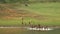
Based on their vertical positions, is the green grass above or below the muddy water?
above

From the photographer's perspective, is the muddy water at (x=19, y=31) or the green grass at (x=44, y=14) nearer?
the muddy water at (x=19, y=31)

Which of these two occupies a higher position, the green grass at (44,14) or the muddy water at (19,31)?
the green grass at (44,14)

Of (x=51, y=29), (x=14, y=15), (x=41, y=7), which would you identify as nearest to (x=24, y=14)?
(x=14, y=15)

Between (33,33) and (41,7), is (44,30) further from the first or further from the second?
(41,7)

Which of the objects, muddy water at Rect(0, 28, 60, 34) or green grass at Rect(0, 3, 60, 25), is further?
green grass at Rect(0, 3, 60, 25)

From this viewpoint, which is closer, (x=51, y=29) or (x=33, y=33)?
(x=33, y=33)

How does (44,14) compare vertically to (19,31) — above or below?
above

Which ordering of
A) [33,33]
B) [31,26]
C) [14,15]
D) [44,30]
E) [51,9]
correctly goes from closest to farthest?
1. [33,33]
2. [44,30]
3. [31,26]
4. [14,15]
5. [51,9]

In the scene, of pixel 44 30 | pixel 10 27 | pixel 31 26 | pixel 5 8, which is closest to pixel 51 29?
pixel 44 30

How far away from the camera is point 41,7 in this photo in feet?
90.0

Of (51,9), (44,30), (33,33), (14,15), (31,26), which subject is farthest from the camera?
(51,9)

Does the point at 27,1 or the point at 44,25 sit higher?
the point at 27,1

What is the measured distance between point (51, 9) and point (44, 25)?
5.67m

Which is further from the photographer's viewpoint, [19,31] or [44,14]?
[44,14]
